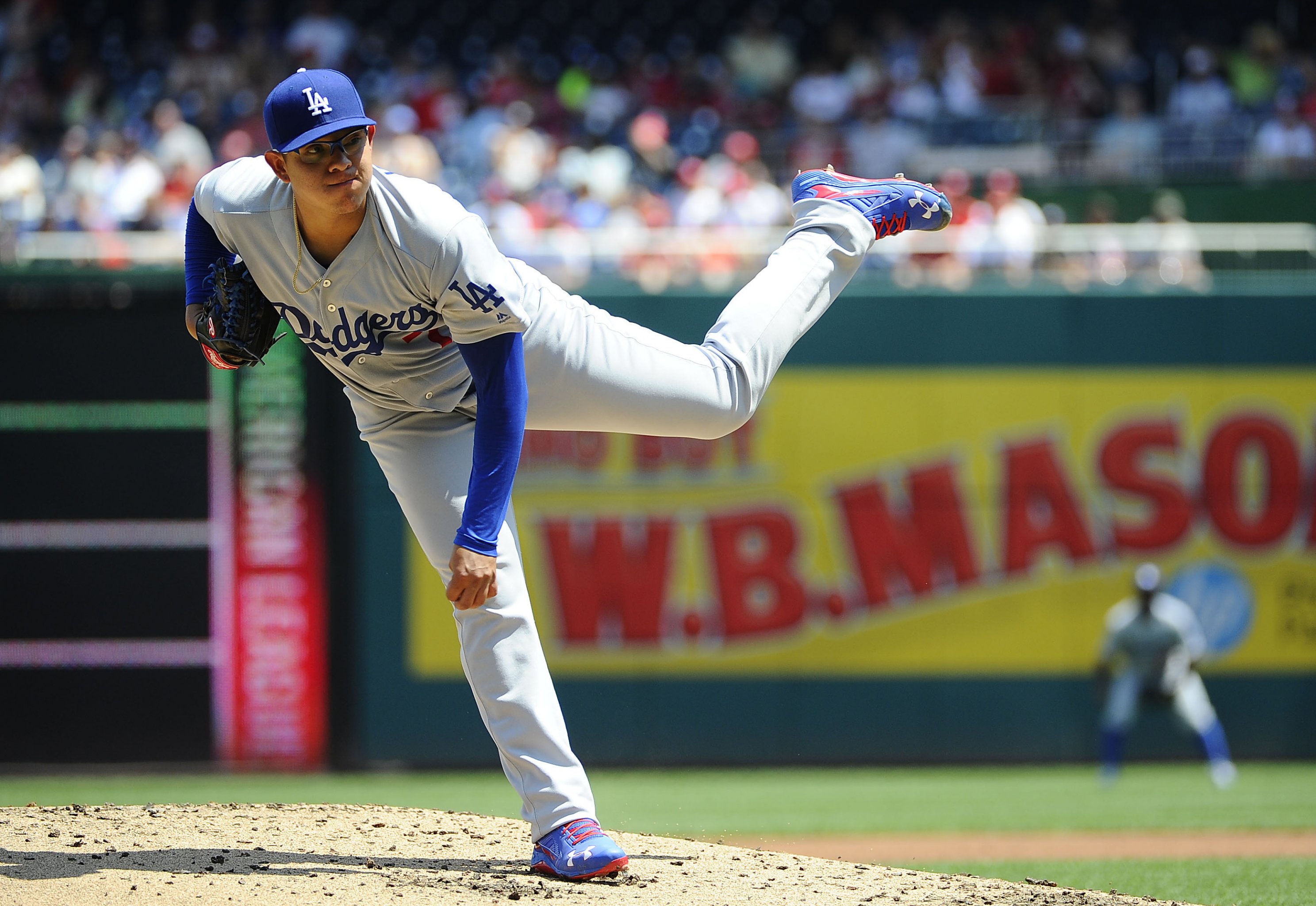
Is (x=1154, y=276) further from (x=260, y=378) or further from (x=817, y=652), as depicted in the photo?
(x=260, y=378)

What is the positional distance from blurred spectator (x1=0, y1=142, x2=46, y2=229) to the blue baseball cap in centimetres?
687

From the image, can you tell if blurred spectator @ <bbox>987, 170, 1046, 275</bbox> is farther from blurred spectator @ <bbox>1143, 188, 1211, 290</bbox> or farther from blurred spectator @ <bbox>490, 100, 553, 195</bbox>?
blurred spectator @ <bbox>490, 100, 553, 195</bbox>

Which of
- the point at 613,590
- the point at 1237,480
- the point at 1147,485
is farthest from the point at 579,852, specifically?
the point at 1237,480

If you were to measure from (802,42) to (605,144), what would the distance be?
3.73 metres

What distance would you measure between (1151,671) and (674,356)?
6146 mm

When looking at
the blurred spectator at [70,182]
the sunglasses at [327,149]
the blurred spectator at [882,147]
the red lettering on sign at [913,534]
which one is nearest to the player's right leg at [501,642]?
the sunglasses at [327,149]

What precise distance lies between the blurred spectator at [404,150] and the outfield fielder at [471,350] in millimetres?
5587

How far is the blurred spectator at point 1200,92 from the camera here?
1200cm

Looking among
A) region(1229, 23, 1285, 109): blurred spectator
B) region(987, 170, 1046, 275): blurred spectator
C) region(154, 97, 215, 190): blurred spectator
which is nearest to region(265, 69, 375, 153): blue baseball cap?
region(987, 170, 1046, 275): blurred spectator

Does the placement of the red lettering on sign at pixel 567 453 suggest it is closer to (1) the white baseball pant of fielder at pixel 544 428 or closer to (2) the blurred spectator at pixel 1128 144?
(2) the blurred spectator at pixel 1128 144

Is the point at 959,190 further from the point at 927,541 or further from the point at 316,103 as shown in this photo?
the point at 316,103

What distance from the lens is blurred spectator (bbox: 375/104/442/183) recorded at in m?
9.83

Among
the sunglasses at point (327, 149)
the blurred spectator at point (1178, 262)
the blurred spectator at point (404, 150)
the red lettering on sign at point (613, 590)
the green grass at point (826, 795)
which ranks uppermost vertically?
the blurred spectator at point (404, 150)

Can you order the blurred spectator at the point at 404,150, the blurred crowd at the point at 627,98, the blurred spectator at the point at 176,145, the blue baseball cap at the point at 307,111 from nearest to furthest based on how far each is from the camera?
the blue baseball cap at the point at 307,111 → the blurred spectator at the point at 404,150 → the blurred crowd at the point at 627,98 → the blurred spectator at the point at 176,145
